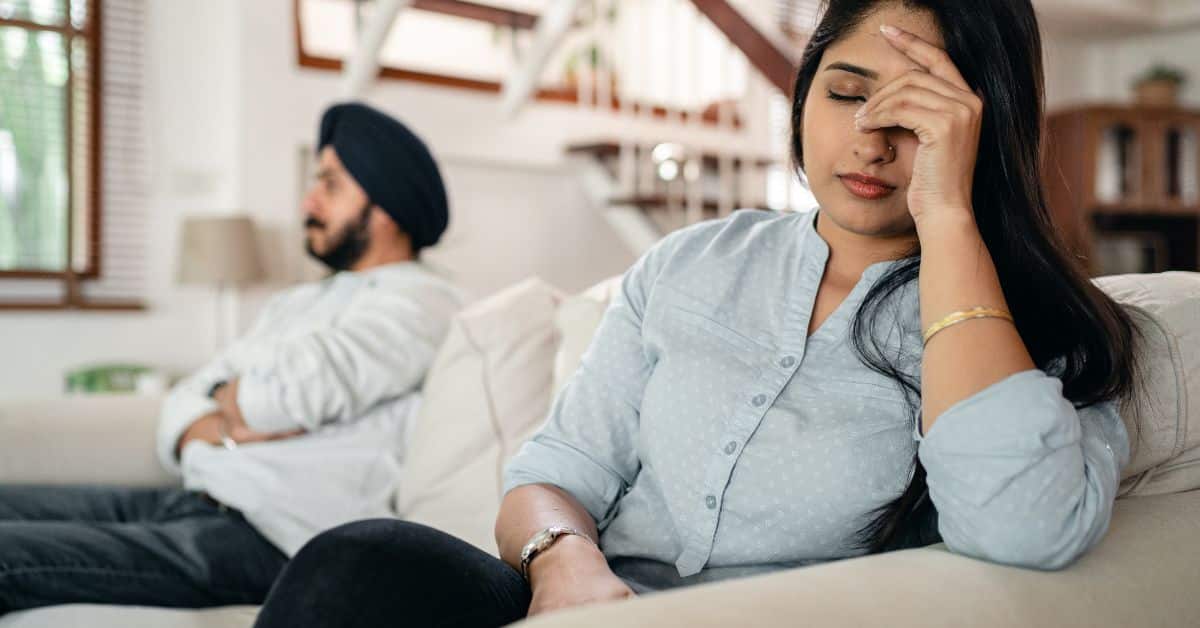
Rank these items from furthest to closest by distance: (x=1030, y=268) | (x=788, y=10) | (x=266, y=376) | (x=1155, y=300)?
(x=788, y=10), (x=266, y=376), (x=1155, y=300), (x=1030, y=268)

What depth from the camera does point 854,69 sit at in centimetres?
113

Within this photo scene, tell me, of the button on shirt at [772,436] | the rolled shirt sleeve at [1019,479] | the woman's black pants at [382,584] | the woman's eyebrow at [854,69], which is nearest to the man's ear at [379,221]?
the button on shirt at [772,436]

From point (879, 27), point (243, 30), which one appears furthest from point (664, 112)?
point (879, 27)

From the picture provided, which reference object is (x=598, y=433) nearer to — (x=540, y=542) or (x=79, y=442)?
(x=540, y=542)

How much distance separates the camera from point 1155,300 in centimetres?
118

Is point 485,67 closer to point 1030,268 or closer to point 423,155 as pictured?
point 423,155

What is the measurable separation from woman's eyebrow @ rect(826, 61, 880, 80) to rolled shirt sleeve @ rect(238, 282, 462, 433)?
45.6 inches

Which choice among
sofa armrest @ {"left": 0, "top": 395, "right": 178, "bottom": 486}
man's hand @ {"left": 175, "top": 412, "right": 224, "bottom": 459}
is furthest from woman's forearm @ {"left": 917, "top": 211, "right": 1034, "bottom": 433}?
sofa armrest @ {"left": 0, "top": 395, "right": 178, "bottom": 486}

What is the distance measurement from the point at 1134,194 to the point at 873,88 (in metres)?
6.21

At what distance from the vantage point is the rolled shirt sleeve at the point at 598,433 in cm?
120

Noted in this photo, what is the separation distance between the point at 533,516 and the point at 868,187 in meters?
0.48

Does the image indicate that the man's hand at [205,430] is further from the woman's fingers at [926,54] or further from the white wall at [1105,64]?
the white wall at [1105,64]

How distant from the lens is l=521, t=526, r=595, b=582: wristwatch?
105 centimetres

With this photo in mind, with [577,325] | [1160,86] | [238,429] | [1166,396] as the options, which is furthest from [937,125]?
[1160,86]
